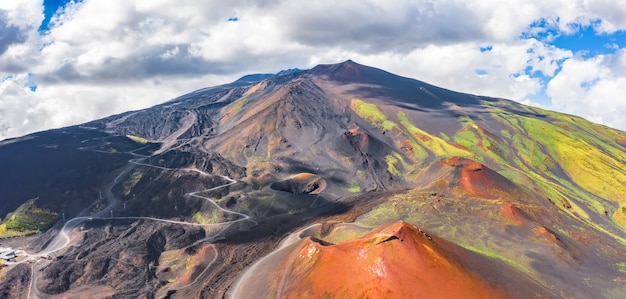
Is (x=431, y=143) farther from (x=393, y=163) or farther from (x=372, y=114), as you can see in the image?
(x=372, y=114)

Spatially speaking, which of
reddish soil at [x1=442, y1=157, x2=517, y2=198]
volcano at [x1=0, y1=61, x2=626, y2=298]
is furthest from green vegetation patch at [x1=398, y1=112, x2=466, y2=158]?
reddish soil at [x1=442, y1=157, x2=517, y2=198]

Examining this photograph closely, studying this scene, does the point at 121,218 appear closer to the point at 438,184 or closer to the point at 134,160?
the point at 134,160

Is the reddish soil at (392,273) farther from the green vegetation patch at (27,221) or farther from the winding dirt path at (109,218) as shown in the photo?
the green vegetation patch at (27,221)

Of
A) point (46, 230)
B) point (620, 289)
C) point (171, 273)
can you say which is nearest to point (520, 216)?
point (620, 289)

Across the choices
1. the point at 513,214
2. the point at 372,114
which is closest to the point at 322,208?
the point at 513,214

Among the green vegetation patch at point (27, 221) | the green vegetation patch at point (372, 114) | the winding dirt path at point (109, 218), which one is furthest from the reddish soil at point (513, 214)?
the green vegetation patch at point (27, 221)

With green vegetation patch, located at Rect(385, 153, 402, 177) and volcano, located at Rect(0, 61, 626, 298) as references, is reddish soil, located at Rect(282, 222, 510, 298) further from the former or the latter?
green vegetation patch, located at Rect(385, 153, 402, 177)

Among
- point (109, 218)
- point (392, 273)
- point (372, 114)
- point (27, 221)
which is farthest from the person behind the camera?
point (372, 114)
